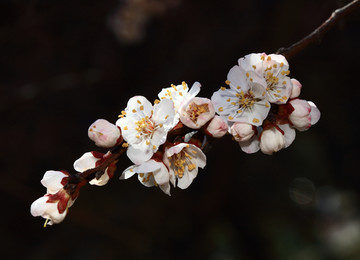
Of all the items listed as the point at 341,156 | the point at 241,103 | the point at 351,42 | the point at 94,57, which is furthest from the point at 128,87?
the point at 241,103

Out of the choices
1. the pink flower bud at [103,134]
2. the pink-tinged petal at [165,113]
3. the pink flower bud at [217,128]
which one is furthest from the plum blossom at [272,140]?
the pink flower bud at [103,134]

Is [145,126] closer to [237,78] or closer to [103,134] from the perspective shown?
[103,134]

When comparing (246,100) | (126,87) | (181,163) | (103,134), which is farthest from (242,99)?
(126,87)

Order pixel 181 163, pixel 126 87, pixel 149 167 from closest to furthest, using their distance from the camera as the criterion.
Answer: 1. pixel 149 167
2. pixel 181 163
3. pixel 126 87

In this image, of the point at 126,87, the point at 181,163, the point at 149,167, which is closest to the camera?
the point at 149,167

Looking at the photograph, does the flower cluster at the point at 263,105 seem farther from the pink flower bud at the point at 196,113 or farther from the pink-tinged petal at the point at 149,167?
the pink-tinged petal at the point at 149,167

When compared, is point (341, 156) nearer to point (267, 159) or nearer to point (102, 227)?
point (267, 159)
